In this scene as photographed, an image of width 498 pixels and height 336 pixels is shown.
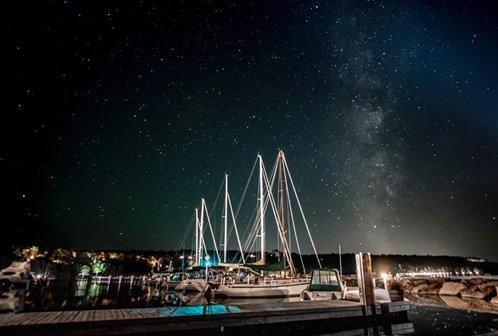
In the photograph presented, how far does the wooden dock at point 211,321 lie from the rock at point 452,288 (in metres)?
33.6

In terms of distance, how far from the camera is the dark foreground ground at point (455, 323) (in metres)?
16.5

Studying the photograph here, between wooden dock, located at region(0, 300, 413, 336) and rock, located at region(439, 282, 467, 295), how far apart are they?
33.6 meters

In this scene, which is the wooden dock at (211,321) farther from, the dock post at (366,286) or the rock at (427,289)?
the rock at (427,289)

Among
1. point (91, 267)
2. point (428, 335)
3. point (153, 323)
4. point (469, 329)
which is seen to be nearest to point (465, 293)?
point (469, 329)

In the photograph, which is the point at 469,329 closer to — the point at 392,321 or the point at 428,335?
the point at 428,335

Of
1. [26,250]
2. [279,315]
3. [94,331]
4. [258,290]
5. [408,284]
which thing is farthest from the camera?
[26,250]

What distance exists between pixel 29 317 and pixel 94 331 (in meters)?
2.57

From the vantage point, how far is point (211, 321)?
37.7ft

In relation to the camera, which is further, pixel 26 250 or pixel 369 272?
pixel 26 250

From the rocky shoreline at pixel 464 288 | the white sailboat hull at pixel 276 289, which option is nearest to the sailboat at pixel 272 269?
the white sailboat hull at pixel 276 289

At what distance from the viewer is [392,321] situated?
16.6 m

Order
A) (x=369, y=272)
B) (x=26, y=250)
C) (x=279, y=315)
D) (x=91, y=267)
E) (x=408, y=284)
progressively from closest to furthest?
(x=279, y=315), (x=369, y=272), (x=408, y=284), (x=26, y=250), (x=91, y=267)

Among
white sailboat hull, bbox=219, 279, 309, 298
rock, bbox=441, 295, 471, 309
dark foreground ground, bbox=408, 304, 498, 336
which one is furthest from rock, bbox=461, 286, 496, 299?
white sailboat hull, bbox=219, 279, 309, 298

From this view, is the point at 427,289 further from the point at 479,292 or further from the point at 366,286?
the point at 366,286
